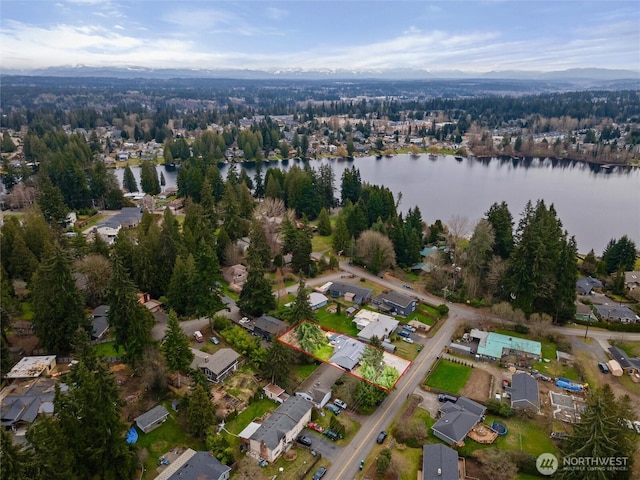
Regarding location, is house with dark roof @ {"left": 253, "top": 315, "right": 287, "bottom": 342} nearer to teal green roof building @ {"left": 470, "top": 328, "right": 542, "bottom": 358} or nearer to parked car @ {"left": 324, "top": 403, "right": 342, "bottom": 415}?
parked car @ {"left": 324, "top": 403, "right": 342, "bottom": 415}

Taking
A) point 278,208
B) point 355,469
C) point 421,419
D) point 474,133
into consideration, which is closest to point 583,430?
point 421,419

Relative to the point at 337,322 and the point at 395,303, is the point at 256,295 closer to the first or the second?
the point at 337,322

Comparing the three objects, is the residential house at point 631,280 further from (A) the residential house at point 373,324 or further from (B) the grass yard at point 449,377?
(A) the residential house at point 373,324

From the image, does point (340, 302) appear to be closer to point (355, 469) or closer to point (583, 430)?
point (355, 469)

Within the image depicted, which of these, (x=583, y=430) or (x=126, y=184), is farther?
(x=126, y=184)

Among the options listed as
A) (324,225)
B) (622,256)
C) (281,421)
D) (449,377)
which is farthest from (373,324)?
(622,256)

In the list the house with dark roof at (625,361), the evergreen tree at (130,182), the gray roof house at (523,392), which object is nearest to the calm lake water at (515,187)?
the evergreen tree at (130,182)
